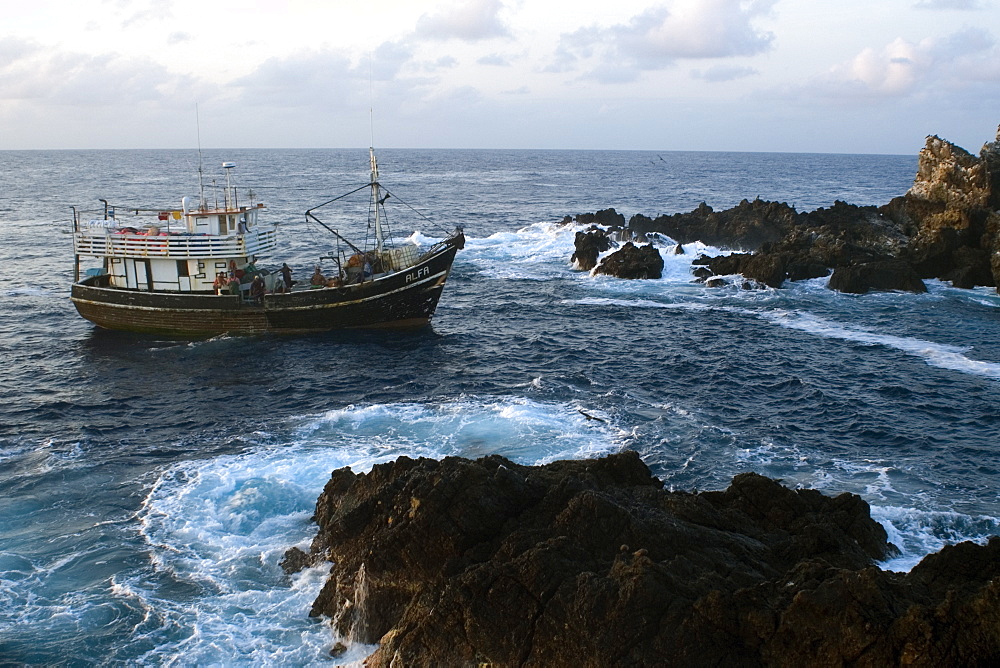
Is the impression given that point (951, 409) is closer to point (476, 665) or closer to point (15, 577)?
point (476, 665)

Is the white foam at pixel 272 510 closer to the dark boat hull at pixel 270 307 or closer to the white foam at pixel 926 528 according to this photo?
the white foam at pixel 926 528

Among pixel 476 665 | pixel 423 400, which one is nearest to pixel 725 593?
pixel 476 665

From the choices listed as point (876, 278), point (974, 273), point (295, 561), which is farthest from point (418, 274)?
point (974, 273)

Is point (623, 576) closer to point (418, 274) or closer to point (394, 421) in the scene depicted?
point (394, 421)

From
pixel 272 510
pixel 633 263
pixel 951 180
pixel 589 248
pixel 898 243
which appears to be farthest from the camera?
pixel 589 248

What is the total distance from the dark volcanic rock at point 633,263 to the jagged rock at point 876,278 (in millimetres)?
10290

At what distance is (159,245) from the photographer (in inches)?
1417

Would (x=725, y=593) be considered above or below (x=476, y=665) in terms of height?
above

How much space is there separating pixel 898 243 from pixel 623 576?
4698 centimetres

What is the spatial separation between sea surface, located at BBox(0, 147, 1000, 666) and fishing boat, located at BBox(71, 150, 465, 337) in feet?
3.63

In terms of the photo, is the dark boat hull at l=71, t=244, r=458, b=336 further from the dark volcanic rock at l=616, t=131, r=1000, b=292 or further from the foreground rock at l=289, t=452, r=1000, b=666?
the dark volcanic rock at l=616, t=131, r=1000, b=292

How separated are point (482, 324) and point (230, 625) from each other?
25751 millimetres

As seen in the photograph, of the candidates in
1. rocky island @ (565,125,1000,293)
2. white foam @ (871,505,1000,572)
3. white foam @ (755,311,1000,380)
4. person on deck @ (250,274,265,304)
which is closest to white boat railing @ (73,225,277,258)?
person on deck @ (250,274,265,304)

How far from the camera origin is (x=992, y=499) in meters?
20.7
